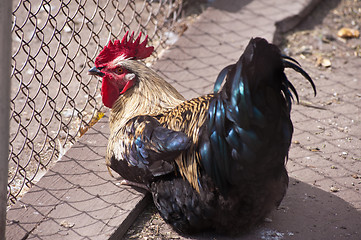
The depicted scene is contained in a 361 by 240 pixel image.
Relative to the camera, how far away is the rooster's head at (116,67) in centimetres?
368

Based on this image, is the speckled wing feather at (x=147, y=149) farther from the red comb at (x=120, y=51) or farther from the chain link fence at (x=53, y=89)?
the chain link fence at (x=53, y=89)

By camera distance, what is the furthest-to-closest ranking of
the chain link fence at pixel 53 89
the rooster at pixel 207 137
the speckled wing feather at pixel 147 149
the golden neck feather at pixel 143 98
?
the chain link fence at pixel 53 89 → the golden neck feather at pixel 143 98 → the speckled wing feather at pixel 147 149 → the rooster at pixel 207 137

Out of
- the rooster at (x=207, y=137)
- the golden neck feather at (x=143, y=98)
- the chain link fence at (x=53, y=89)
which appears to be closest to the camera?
the rooster at (x=207, y=137)

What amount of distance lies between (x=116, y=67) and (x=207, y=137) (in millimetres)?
1089

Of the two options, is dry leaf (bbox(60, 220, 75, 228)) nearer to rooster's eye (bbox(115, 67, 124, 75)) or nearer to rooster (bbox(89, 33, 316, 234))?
rooster (bbox(89, 33, 316, 234))

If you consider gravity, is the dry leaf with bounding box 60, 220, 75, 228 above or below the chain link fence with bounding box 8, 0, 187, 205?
below

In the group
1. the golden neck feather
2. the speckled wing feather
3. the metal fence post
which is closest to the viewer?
the metal fence post

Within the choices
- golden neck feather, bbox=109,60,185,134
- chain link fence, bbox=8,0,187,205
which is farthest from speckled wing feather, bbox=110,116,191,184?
chain link fence, bbox=8,0,187,205

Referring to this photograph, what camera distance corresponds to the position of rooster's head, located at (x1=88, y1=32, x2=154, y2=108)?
12.1ft

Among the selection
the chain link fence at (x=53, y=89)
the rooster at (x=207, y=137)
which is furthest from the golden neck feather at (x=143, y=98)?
the chain link fence at (x=53, y=89)

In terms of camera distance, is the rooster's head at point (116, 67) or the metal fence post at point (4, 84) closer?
the metal fence post at point (4, 84)

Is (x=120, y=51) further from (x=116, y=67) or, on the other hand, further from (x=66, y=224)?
(x=66, y=224)

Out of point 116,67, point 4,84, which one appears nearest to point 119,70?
point 116,67

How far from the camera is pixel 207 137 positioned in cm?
292
